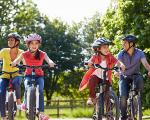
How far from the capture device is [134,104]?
10.3 metres

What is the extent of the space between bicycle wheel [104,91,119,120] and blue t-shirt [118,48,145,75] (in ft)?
2.84

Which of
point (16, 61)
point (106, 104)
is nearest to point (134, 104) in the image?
point (106, 104)

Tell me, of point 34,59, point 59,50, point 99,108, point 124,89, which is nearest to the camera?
point 99,108

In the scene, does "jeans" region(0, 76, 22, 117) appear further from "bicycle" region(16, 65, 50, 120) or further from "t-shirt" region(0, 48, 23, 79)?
"bicycle" region(16, 65, 50, 120)

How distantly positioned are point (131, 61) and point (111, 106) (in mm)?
1206

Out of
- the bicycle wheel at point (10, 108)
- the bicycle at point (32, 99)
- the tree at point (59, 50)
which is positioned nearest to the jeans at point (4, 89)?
the bicycle wheel at point (10, 108)

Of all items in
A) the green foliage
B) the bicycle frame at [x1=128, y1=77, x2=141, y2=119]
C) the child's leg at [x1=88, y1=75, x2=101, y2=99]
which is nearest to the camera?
the bicycle frame at [x1=128, y1=77, x2=141, y2=119]

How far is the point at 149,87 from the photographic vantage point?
2564 centimetres

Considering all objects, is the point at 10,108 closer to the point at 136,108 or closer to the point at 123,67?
the point at 123,67

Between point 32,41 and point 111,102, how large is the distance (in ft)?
6.34

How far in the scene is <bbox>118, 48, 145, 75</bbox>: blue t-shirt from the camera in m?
10.7

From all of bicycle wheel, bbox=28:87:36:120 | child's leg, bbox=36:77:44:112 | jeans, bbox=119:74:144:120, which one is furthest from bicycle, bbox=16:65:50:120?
jeans, bbox=119:74:144:120

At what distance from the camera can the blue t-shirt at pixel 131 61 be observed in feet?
35.0

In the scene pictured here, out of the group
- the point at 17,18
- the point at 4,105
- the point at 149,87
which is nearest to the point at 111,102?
the point at 4,105
